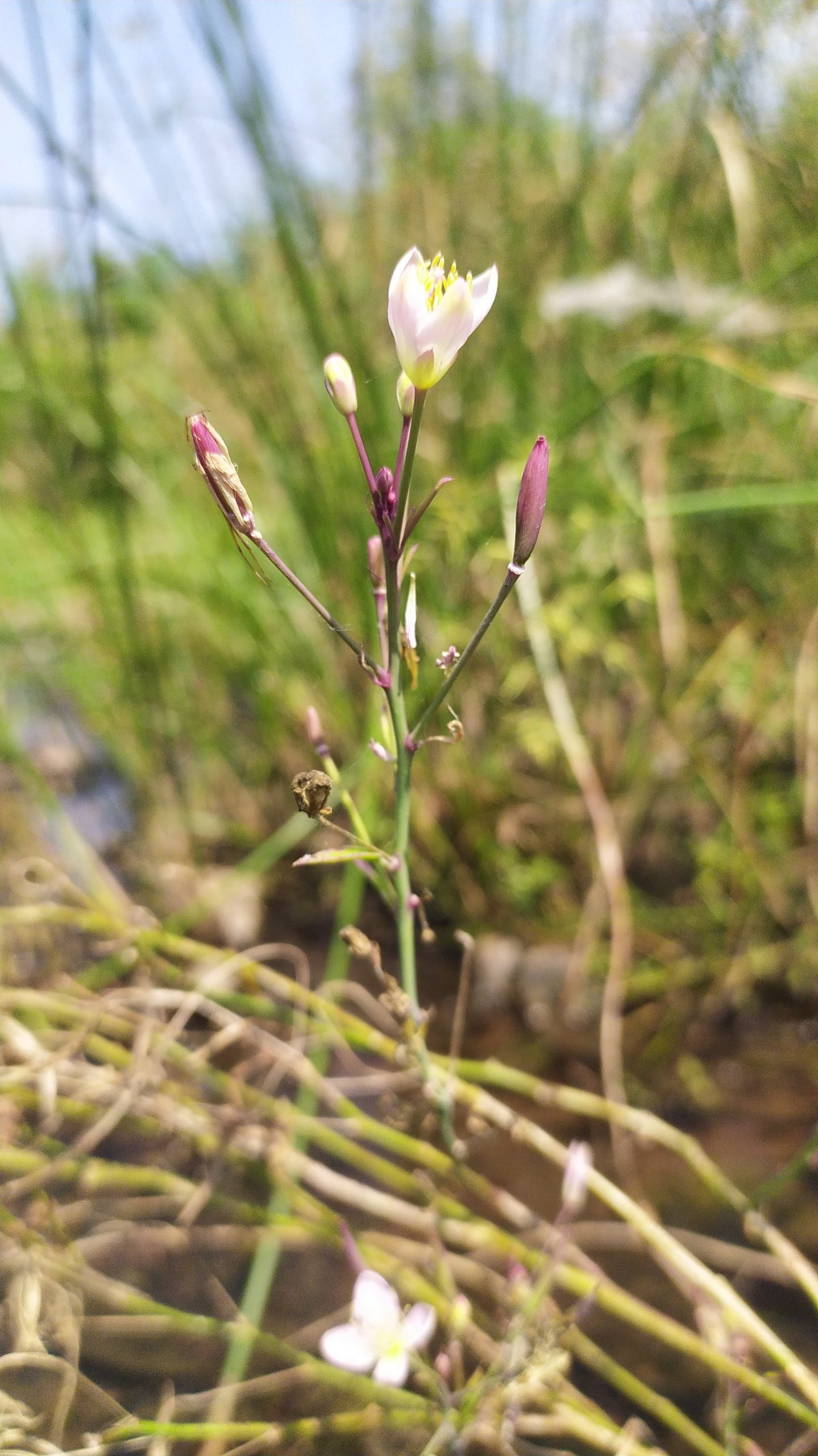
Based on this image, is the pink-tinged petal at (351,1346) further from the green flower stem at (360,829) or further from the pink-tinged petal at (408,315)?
the pink-tinged petal at (408,315)

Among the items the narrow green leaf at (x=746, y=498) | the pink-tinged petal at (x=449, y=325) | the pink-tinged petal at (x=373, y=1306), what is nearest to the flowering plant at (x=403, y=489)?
the pink-tinged petal at (x=449, y=325)

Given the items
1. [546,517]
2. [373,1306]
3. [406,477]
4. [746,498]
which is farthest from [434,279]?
[546,517]

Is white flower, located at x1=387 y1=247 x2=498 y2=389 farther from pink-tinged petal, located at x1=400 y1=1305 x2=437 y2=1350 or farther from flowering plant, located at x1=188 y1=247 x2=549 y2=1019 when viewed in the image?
pink-tinged petal, located at x1=400 y1=1305 x2=437 y2=1350

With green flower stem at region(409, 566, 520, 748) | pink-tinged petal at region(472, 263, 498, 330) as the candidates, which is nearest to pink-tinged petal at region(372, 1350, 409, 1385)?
green flower stem at region(409, 566, 520, 748)

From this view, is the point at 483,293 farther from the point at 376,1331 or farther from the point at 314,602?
the point at 376,1331

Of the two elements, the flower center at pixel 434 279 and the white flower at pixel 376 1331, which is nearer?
the flower center at pixel 434 279

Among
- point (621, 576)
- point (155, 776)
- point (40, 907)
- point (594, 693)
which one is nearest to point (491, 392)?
point (621, 576)
